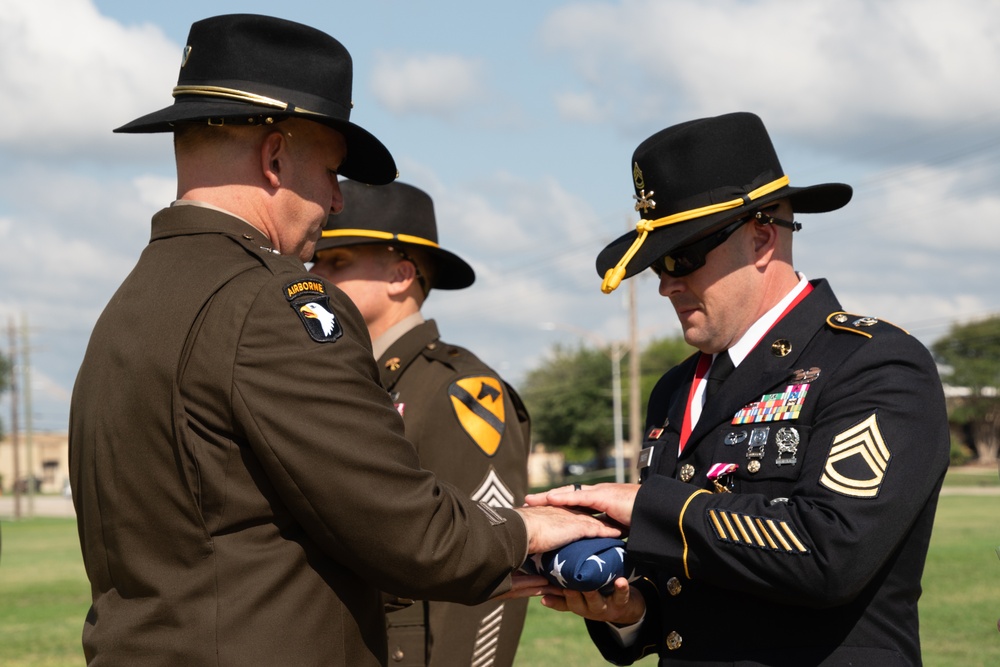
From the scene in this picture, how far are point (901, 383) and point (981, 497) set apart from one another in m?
39.9

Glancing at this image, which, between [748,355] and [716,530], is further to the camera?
[748,355]

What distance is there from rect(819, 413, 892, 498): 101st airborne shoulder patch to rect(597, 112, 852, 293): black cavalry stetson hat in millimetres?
781

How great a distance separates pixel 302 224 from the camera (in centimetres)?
324

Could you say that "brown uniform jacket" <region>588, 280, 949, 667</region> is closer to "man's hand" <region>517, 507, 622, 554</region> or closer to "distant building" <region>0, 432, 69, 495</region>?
"man's hand" <region>517, 507, 622, 554</region>

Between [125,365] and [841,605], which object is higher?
[125,365]

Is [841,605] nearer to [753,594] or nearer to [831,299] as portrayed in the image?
[753,594]

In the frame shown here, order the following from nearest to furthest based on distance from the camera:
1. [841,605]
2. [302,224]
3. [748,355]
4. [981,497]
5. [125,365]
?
[125,365] → [841,605] → [302,224] → [748,355] → [981,497]

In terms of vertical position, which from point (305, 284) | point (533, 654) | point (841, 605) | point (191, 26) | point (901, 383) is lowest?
point (533, 654)

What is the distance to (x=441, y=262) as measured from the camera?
5648 millimetres

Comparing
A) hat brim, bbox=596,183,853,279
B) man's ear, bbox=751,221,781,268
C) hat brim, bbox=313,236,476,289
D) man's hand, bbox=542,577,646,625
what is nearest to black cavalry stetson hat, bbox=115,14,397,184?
hat brim, bbox=596,183,853,279

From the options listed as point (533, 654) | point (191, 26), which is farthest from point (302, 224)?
point (533, 654)

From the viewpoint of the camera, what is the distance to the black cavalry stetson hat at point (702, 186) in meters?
3.49

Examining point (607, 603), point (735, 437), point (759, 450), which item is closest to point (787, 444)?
point (759, 450)

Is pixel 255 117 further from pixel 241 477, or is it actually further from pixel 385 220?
pixel 385 220
